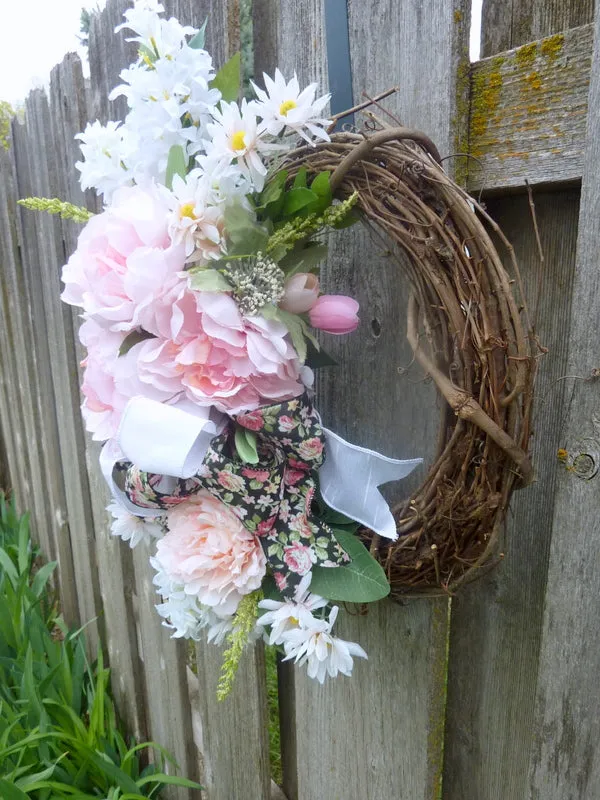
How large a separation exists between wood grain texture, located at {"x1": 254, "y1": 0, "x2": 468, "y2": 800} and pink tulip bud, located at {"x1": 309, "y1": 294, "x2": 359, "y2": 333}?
0.25 ft

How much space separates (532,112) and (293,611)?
624 millimetres

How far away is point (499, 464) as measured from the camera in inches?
25.7

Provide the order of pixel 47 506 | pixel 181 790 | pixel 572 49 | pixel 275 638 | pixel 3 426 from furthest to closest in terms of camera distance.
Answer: pixel 3 426 < pixel 47 506 < pixel 181 790 < pixel 275 638 < pixel 572 49

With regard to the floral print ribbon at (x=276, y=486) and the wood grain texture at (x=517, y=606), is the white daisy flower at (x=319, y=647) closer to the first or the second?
the floral print ribbon at (x=276, y=486)

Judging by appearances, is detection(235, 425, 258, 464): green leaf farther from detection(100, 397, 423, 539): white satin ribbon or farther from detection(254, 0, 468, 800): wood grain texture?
detection(254, 0, 468, 800): wood grain texture

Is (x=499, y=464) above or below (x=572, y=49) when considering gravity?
below

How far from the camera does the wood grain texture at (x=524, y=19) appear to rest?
0.69m

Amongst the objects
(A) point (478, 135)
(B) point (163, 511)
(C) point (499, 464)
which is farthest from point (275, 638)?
(A) point (478, 135)

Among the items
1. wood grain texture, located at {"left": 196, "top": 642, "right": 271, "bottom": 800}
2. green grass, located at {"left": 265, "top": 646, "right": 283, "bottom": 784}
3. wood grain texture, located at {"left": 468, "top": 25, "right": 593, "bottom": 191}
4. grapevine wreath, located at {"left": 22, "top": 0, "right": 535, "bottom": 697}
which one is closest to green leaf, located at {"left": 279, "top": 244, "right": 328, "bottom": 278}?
grapevine wreath, located at {"left": 22, "top": 0, "right": 535, "bottom": 697}

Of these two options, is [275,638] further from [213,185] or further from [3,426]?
[3,426]

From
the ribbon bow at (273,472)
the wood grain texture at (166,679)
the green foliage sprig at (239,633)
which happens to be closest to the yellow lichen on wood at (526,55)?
the ribbon bow at (273,472)

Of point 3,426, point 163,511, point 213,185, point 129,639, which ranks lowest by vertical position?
point 129,639

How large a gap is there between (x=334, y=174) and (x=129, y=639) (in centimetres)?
147

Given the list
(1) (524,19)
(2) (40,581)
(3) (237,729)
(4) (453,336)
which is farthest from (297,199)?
(2) (40,581)
